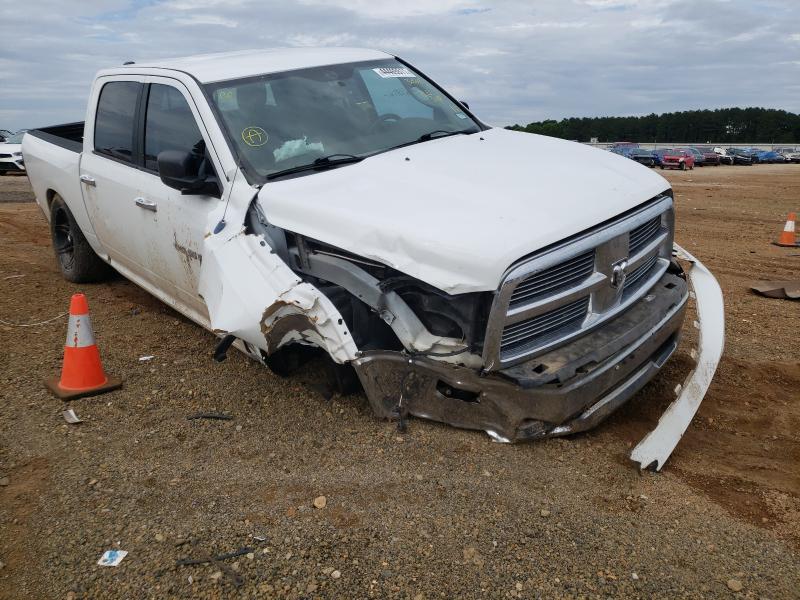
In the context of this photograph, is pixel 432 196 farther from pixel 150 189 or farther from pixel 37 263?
pixel 37 263

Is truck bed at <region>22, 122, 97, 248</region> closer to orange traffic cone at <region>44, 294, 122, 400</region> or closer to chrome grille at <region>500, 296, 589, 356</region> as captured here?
orange traffic cone at <region>44, 294, 122, 400</region>

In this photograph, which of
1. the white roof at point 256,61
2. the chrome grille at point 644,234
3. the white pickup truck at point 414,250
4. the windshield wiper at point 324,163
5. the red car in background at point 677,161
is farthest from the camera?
the red car in background at point 677,161

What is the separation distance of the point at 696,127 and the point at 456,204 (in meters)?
133

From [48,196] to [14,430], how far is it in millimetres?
3444

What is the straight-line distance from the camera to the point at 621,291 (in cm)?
353

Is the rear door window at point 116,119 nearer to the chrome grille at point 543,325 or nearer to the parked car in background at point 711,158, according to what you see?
the chrome grille at point 543,325

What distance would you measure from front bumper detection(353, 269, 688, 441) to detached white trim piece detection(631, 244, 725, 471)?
23 centimetres

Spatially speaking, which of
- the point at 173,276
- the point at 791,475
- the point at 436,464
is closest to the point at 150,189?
the point at 173,276

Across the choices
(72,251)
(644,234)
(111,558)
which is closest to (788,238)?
(644,234)

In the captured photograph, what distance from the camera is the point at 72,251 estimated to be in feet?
22.1

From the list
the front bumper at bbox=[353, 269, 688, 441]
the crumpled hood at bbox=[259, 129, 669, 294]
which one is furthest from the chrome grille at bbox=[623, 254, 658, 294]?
the crumpled hood at bbox=[259, 129, 669, 294]

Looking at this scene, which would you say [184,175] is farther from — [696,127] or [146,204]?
[696,127]

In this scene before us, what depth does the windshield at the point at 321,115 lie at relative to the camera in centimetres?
397

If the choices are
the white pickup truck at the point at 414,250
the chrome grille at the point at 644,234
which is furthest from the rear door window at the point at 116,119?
the chrome grille at the point at 644,234
